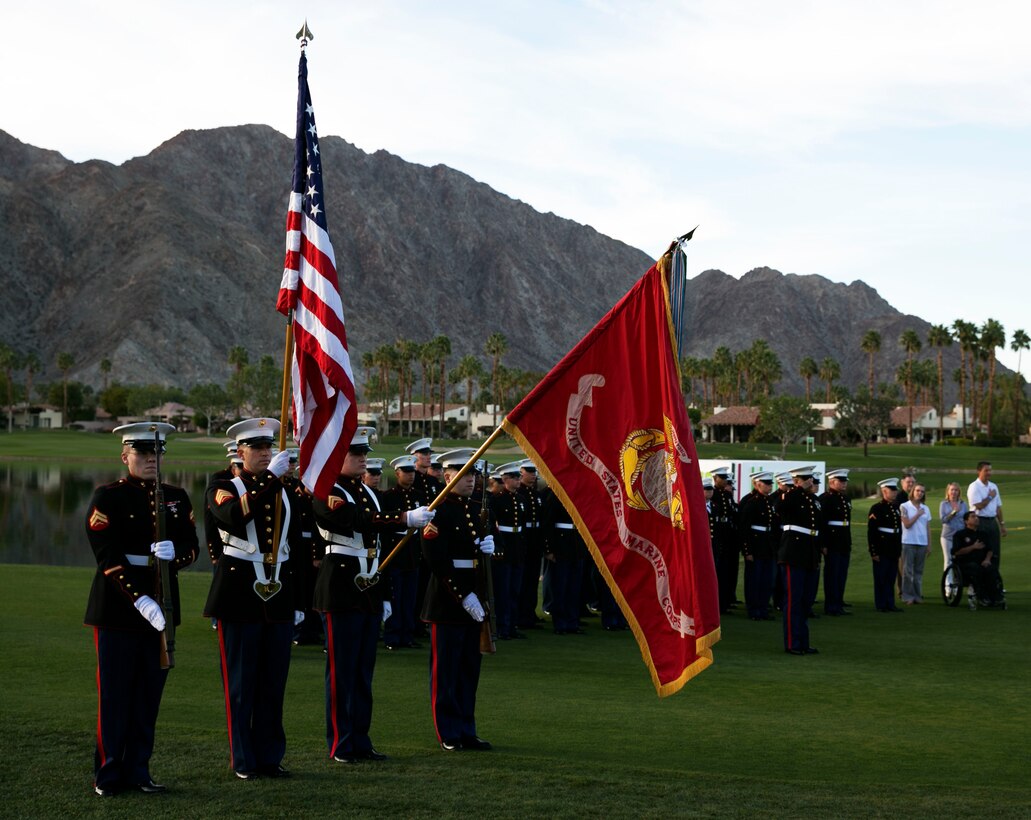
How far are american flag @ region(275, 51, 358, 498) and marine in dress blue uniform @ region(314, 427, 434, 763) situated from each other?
256mm

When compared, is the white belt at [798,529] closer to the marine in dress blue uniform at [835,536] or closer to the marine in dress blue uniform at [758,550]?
the marine in dress blue uniform at [758,550]

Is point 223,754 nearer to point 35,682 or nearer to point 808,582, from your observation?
point 35,682

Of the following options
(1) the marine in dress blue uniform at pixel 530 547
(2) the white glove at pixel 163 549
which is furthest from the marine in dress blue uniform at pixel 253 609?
(1) the marine in dress blue uniform at pixel 530 547

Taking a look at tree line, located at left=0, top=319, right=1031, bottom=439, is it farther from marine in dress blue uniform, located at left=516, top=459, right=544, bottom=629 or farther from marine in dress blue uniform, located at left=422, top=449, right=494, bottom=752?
marine in dress blue uniform, located at left=422, top=449, right=494, bottom=752

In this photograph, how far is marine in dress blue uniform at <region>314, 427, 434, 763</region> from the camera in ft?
25.9

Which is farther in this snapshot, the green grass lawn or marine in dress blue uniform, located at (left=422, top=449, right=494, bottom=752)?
marine in dress blue uniform, located at (left=422, top=449, right=494, bottom=752)

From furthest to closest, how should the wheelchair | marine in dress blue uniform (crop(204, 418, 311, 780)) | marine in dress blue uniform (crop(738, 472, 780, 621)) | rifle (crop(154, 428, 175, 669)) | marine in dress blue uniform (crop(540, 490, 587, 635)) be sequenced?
the wheelchair → marine in dress blue uniform (crop(738, 472, 780, 621)) → marine in dress blue uniform (crop(540, 490, 587, 635)) → marine in dress blue uniform (crop(204, 418, 311, 780)) → rifle (crop(154, 428, 175, 669))

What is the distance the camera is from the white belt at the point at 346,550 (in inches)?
333

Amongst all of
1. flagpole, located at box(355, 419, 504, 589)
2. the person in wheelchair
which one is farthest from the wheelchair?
flagpole, located at box(355, 419, 504, 589)

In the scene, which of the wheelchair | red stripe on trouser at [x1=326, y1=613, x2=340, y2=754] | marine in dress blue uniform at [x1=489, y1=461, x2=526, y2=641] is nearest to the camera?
red stripe on trouser at [x1=326, y1=613, x2=340, y2=754]

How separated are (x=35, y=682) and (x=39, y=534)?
24.1 meters

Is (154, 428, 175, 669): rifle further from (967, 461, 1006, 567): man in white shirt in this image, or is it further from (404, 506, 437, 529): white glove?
(967, 461, 1006, 567): man in white shirt

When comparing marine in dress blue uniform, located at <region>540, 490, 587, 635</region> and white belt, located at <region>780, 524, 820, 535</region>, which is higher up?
white belt, located at <region>780, 524, 820, 535</region>

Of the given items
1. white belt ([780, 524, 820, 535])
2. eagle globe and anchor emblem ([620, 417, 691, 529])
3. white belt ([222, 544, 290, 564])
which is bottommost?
white belt ([780, 524, 820, 535])
